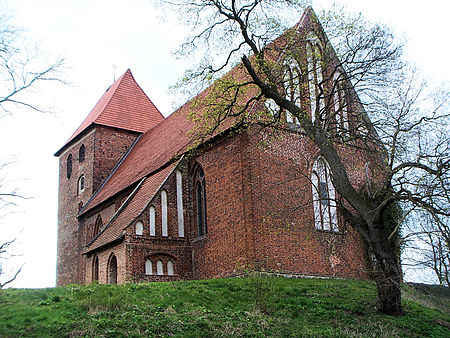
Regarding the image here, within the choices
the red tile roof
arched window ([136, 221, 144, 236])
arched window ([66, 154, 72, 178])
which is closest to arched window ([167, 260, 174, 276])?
arched window ([136, 221, 144, 236])

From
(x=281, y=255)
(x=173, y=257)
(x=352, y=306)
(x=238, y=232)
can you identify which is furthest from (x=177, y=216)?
(x=352, y=306)

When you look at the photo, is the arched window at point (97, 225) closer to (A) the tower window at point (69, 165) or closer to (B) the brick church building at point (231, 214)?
(B) the brick church building at point (231, 214)

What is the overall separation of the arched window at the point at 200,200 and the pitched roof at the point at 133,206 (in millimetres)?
998

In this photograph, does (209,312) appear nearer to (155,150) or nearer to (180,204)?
(180,204)

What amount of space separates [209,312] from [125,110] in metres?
20.0

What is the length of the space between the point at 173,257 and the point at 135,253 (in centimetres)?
154

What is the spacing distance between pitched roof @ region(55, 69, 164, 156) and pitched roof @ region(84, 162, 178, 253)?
8.88 m

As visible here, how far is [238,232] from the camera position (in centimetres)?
1717

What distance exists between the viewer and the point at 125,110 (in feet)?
99.3

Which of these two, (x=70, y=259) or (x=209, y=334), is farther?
(x=70, y=259)

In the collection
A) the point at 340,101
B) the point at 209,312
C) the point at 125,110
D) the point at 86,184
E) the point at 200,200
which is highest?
the point at 125,110

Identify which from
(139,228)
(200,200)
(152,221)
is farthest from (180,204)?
(139,228)

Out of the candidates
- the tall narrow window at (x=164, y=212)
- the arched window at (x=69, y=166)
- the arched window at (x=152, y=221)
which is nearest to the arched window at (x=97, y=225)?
the arched window at (x=69, y=166)

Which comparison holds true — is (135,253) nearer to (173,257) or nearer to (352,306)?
(173,257)
